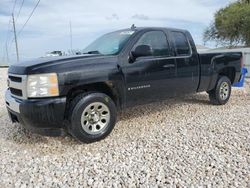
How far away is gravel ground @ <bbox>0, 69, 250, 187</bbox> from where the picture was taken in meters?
3.12

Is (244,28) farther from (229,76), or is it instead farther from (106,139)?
(106,139)

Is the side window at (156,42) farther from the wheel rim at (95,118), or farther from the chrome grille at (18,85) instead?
the chrome grille at (18,85)

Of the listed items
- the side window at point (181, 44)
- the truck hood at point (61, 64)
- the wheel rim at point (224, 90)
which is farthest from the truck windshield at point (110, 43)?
the wheel rim at point (224, 90)

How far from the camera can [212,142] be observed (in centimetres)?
412

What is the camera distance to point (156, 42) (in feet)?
16.8

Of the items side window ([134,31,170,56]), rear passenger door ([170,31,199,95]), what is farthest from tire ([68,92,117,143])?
rear passenger door ([170,31,199,95])

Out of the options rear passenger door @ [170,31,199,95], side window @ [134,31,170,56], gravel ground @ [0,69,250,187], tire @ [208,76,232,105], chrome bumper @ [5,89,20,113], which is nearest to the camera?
gravel ground @ [0,69,250,187]

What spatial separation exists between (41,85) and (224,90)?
4.75 meters

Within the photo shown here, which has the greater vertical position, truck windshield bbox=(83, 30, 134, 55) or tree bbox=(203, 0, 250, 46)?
tree bbox=(203, 0, 250, 46)

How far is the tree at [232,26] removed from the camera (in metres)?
25.0

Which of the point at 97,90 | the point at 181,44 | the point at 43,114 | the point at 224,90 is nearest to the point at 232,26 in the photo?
the point at 224,90

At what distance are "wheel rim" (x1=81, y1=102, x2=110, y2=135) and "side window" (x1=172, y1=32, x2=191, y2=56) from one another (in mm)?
2115

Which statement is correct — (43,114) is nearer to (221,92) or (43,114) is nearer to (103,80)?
(103,80)

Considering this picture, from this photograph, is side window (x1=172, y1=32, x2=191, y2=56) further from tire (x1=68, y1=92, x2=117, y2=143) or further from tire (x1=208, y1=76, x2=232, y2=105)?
tire (x1=68, y1=92, x2=117, y2=143)
